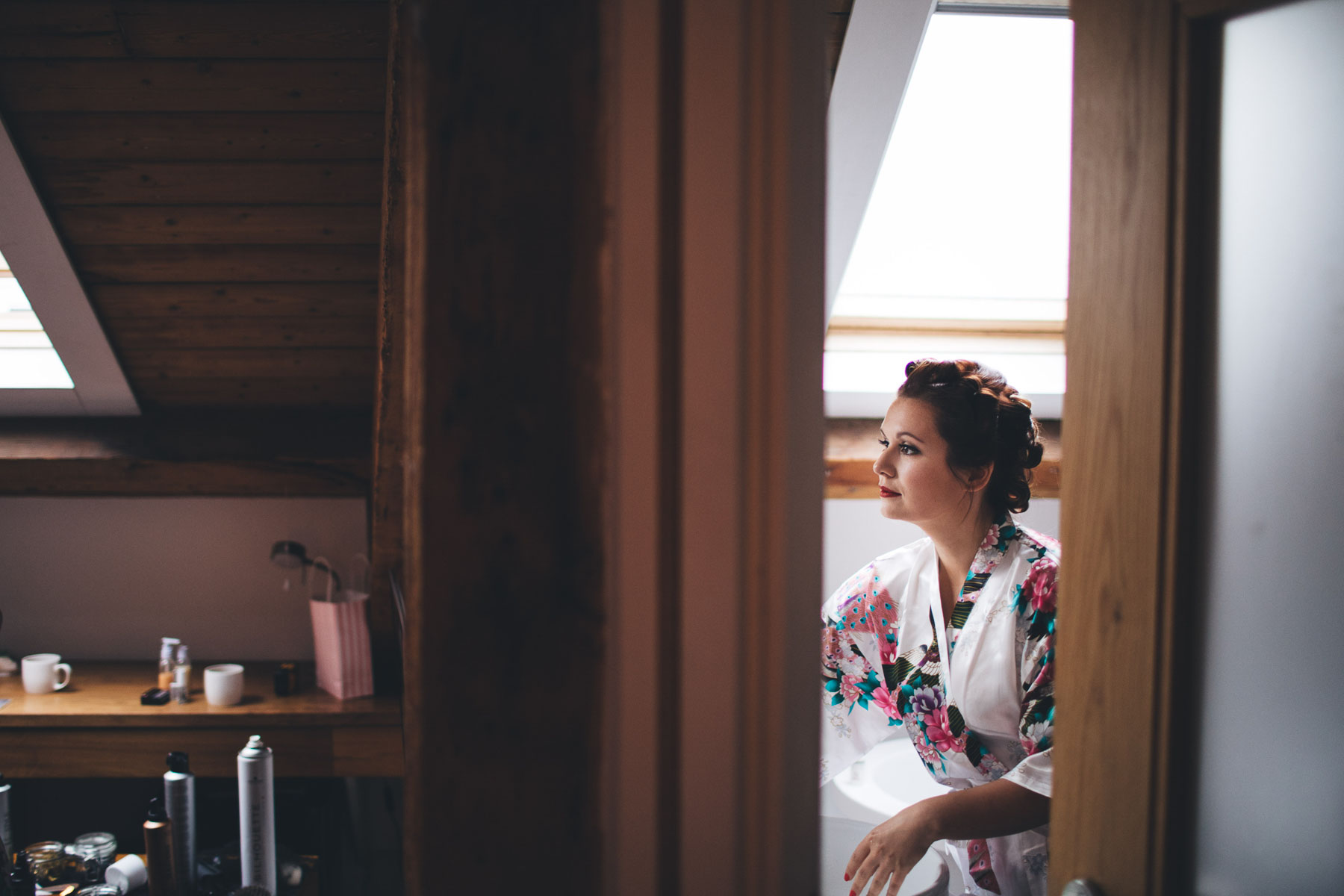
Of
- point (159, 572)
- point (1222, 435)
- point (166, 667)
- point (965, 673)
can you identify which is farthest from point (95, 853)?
point (1222, 435)

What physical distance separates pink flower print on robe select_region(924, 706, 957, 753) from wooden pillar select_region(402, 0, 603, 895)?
3.46ft

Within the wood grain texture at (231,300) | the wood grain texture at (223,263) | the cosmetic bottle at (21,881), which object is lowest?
the cosmetic bottle at (21,881)

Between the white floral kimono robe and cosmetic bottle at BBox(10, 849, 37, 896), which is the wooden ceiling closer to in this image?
cosmetic bottle at BBox(10, 849, 37, 896)

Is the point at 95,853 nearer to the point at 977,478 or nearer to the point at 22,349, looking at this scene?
the point at 22,349

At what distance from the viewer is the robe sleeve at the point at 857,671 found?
1588mm

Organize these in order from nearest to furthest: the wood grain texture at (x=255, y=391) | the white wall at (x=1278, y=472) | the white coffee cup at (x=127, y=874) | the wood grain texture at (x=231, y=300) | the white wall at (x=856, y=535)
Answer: the white wall at (x=1278, y=472) < the white coffee cup at (x=127, y=874) < the wood grain texture at (x=231, y=300) < the wood grain texture at (x=255, y=391) < the white wall at (x=856, y=535)

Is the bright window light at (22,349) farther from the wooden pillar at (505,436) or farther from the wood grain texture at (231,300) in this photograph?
the wooden pillar at (505,436)

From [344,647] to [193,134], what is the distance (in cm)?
124

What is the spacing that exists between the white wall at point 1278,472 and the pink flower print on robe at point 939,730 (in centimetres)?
74

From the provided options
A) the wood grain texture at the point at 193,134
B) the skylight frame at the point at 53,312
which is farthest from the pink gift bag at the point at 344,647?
the wood grain texture at the point at 193,134

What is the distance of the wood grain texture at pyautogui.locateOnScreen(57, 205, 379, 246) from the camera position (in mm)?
1764

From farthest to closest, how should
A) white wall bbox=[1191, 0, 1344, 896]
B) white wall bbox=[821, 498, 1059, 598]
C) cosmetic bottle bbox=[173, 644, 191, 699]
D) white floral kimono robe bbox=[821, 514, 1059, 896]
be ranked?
white wall bbox=[821, 498, 1059, 598] < cosmetic bottle bbox=[173, 644, 191, 699] < white floral kimono robe bbox=[821, 514, 1059, 896] < white wall bbox=[1191, 0, 1344, 896]

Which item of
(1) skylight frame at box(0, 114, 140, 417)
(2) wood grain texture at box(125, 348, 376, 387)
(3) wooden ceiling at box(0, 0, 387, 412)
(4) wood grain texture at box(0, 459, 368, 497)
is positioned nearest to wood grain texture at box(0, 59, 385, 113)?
(3) wooden ceiling at box(0, 0, 387, 412)

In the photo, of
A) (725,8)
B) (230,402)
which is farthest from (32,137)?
(725,8)
